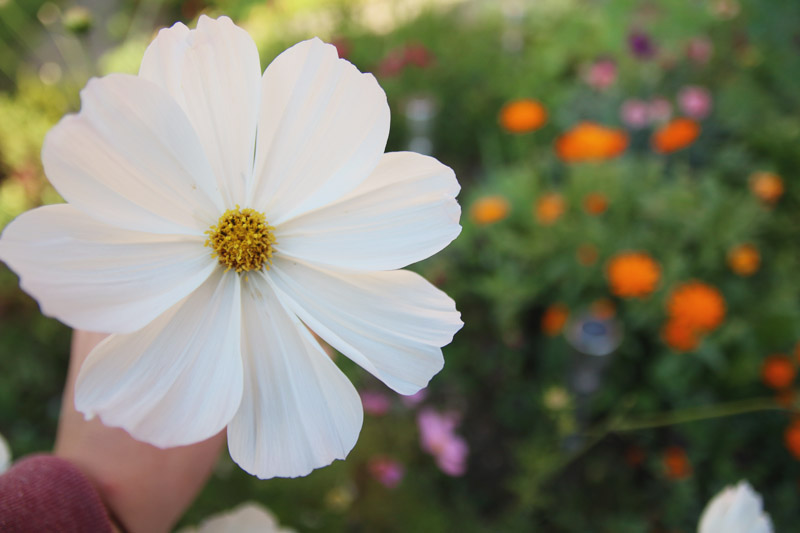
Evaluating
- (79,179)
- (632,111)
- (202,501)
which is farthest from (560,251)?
(79,179)

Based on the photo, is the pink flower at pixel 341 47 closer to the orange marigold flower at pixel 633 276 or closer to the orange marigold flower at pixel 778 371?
the orange marigold flower at pixel 633 276

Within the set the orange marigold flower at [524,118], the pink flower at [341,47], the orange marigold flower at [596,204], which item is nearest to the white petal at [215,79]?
the pink flower at [341,47]

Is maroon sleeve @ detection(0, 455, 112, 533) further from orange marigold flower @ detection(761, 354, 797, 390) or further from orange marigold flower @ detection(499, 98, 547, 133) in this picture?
orange marigold flower @ detection(499, 98, 547, 133)

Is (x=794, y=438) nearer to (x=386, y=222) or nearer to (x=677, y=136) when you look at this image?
(x=677, y=136)

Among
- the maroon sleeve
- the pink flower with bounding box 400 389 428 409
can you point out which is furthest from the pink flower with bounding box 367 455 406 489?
the maroon sleeve

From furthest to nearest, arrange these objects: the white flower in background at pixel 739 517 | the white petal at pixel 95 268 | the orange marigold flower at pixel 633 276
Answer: the orange marigold flower at pixel 633 276
the white flower in background at pixel 739 517
the white petal at pixel 95 268

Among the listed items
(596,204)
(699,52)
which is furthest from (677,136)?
(699,52)
